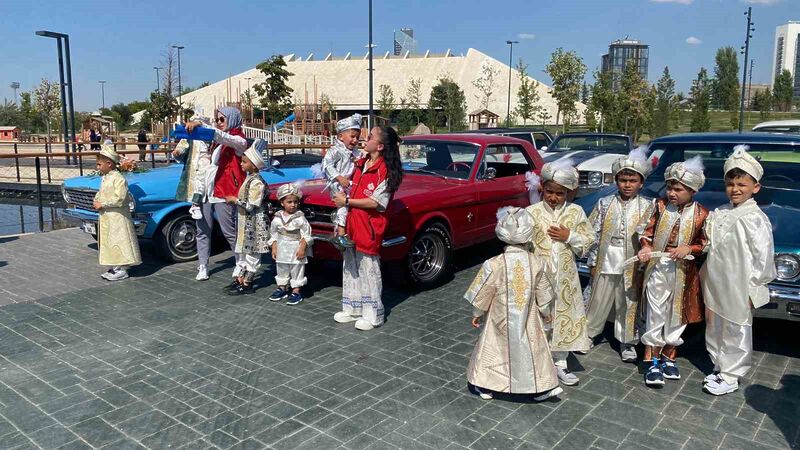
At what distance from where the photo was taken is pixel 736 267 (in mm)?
4305

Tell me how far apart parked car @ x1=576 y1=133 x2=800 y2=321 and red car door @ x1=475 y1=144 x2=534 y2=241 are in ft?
5.00

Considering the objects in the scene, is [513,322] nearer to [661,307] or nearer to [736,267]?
[661,307]

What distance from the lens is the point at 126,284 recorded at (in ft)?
24.0

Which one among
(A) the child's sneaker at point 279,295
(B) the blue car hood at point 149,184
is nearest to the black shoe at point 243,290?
(A) the child's sneaker at point 279,295

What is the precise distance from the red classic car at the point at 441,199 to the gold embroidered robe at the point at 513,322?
96.1 inches

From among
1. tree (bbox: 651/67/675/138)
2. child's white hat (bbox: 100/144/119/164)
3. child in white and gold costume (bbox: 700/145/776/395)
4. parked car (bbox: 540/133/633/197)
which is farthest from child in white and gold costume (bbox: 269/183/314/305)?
tree (bbox: 651/67/675/138)

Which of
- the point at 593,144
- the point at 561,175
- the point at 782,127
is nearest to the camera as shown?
the point at 561,175

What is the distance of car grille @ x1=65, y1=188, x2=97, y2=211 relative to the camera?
8.26 m

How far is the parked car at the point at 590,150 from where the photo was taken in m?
11.9

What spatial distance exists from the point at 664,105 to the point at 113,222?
113 feet

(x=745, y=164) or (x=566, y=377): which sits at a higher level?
(x=745, y=164)

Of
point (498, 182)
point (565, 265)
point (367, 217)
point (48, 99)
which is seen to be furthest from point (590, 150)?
point (48, 99)

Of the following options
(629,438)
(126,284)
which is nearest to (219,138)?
(126,284)

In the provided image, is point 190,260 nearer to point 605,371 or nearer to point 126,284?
point 126,284
